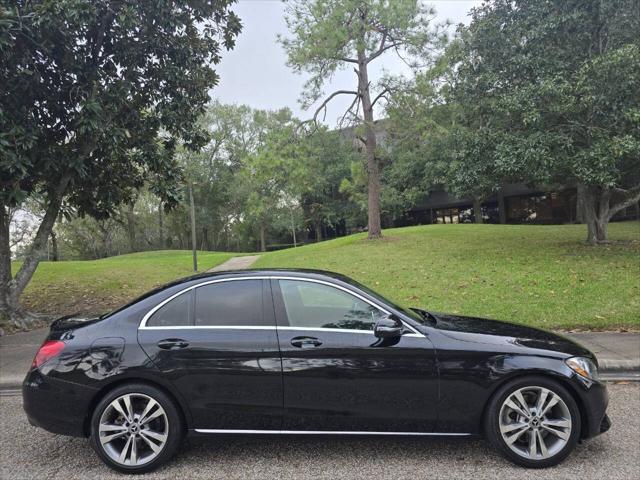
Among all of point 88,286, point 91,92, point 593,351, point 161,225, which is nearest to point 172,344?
point 593,351

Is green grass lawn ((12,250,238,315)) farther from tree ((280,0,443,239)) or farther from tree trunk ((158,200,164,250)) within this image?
tree trunk ((158,200,164,250))

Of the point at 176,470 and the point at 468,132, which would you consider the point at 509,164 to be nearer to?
the point at 468,132

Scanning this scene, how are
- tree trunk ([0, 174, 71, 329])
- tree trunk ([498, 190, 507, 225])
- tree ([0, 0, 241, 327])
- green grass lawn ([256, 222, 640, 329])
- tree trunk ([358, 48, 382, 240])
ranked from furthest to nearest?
tree trunk ([498, 190, 507, 225]) < tree trunk ([358, 48, 382, 240]) < tree trunk ([0, 174, 71, 329]) < green grass lawn ([256, 222, 640, 329]) < tree ([0, 0, 241, 327])

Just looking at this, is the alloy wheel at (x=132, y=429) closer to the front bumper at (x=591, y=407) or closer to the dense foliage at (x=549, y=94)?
the front bumper at (x=591, y=407)

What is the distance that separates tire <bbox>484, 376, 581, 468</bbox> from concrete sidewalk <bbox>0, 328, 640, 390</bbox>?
2.77m

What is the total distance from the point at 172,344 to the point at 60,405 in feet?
3.23

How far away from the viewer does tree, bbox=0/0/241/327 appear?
7.34 metres

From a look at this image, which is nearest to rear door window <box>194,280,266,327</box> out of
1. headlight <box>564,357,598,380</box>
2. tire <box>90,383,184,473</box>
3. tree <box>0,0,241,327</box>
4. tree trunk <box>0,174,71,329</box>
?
tire <box>90,383,184,473</box>

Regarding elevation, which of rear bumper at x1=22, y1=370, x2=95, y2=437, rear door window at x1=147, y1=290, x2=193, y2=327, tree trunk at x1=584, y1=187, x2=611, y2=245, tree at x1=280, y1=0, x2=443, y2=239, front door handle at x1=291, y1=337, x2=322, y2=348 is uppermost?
tree at x1=280, y1=0, x2=443, y2=239

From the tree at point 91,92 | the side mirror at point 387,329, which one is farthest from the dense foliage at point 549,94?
the side mirror at point 387,329

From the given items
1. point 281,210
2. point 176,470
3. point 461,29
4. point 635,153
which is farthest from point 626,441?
point 281,210

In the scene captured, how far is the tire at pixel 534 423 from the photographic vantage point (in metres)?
3.39

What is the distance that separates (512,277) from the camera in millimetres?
11133

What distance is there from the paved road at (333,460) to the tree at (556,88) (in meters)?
9.02
